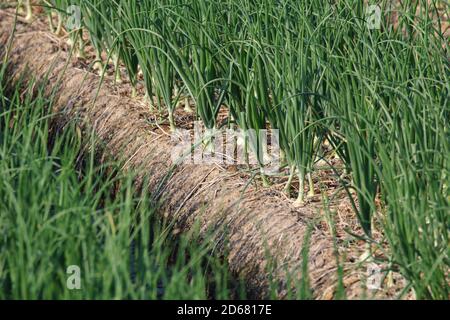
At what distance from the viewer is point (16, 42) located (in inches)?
226

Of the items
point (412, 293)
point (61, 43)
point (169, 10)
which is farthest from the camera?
point (61, 43)

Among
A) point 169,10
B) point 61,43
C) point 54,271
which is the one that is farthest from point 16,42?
point 54,271

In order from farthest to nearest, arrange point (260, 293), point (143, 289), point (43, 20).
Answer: point (43, 20) < point (260, 293) < point (143, 289)

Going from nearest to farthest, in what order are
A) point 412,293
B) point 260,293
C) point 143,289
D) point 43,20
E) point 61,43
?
point 143,289 < point 412,293 < point 260,293 < point 61,43 < point 43,20

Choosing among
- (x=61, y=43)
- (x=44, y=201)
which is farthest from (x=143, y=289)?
(x=61, y=43)

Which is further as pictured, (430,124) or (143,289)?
(430,124)

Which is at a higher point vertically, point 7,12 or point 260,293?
point 7,12

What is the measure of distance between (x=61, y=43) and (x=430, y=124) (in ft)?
9.51

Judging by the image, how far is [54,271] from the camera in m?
2.73
